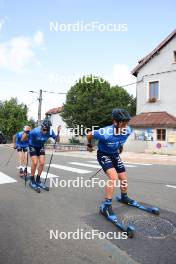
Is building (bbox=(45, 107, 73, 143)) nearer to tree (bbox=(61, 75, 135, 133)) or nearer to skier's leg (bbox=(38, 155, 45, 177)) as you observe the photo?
tree (bbox=(61, 75, 135, 133))

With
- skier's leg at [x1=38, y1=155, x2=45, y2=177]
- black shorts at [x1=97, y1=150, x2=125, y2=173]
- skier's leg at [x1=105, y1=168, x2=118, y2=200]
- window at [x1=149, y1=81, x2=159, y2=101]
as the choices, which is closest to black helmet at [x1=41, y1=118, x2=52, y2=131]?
skier's leg at [x1=38, y1=155, x2=45, y2=177]

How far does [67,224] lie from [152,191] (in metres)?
3.40

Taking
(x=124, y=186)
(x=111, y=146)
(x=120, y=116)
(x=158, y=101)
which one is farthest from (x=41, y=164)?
(x=158, y=101)

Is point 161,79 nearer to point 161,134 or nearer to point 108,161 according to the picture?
point 161,134

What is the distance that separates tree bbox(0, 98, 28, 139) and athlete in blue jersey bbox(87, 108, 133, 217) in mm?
44289

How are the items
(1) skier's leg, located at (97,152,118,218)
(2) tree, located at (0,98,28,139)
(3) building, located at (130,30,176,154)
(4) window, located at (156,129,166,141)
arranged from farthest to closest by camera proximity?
(2) tree, located at (0,98,28,139) → (4) window, located at (156,129,166,141) → (3) building, located at (130,30,176,154) → (1) skier's leg, located at (97,152,118,218)

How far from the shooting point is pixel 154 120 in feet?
84.0

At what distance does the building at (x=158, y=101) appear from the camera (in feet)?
81.8

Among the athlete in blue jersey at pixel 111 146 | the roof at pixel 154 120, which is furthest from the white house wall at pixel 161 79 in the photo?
the athlete in blue jersey at pixel 111 146

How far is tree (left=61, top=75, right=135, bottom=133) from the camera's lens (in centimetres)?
4231

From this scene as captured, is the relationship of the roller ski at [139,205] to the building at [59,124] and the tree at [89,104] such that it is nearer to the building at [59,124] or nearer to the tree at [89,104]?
the tree at [89,104]

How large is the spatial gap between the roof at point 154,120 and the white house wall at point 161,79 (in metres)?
0.59

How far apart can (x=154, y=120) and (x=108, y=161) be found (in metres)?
20.7

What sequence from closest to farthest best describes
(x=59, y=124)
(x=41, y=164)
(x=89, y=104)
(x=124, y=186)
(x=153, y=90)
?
(x=124, y=186) < (x=41, y=164) < (x=153, y=90) < (x=89, y=104) < (x=59, y=124)
